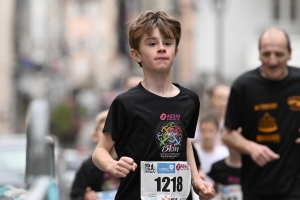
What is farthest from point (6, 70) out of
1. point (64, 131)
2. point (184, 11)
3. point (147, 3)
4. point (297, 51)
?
point (147, 3)

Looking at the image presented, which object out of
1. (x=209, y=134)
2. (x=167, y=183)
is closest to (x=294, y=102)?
(x=167, y=183)

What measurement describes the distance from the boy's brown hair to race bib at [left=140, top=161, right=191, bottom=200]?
0.69 m

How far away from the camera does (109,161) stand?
16.9 ft

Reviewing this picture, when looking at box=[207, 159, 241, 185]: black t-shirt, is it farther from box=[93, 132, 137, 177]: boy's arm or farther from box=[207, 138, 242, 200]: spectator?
box=[93, 132, 137, 177]: boy's arm

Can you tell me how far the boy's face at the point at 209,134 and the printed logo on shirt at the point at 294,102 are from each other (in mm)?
3442

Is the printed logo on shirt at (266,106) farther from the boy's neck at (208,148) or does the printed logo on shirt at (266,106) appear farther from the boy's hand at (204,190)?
the boy's neck at (208,148)

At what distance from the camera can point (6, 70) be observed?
41969 millimetres

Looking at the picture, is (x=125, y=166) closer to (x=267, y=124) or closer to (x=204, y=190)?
(x=204, y=190)

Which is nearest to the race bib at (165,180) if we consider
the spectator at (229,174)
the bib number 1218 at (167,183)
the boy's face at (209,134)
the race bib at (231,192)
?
the bib number 1218 at (167,183)

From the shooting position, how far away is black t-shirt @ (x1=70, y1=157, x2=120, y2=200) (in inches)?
308

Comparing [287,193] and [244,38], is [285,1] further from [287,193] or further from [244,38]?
[287,193]

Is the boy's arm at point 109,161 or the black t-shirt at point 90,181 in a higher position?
the boy's arm at point 109,161

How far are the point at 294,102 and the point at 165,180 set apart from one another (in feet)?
6.87

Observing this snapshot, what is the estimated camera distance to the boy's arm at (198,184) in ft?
17.2
